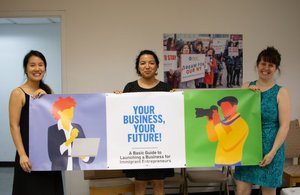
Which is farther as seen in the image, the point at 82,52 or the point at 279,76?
the point at 279,76

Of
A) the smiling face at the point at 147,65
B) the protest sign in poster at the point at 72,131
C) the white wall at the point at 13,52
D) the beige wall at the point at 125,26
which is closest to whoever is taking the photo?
the protest sign in poster at the point at 72,131

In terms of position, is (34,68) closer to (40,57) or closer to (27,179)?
→ (40,57)

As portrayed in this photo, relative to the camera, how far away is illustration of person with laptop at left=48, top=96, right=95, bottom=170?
2141mm

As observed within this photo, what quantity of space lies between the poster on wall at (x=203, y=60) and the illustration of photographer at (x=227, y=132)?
4.77 ft

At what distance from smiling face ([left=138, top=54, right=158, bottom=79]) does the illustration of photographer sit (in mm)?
477

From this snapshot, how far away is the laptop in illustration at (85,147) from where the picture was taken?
7.06ft

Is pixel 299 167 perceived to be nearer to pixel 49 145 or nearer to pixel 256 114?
pixel 256 114

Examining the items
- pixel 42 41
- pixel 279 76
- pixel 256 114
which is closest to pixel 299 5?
pixel 279 76

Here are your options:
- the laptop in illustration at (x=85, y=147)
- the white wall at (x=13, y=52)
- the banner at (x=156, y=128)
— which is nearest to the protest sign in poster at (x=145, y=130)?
the banner at (x=156, y=128)

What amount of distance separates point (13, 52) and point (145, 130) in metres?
4.36

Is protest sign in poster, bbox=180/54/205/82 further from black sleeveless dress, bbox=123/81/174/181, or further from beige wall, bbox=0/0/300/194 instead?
black sleeveless dress, bbox=123/81/174/181

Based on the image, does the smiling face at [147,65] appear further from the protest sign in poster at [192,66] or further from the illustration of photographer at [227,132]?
the protest sign in poster at [192,66]

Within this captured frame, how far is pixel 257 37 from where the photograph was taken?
369 cm

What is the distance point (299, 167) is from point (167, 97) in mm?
2260
